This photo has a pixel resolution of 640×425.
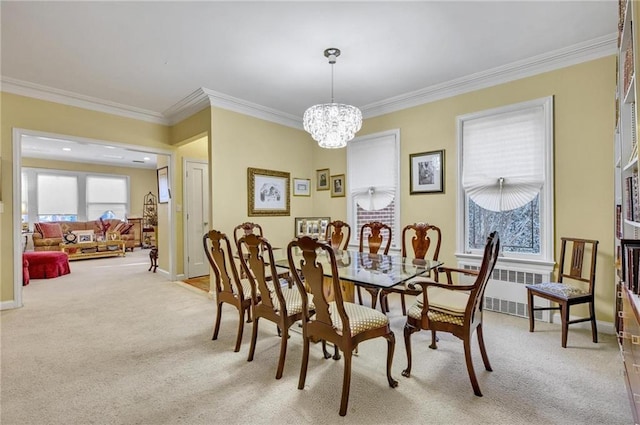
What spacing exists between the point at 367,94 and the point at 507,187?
2.09m

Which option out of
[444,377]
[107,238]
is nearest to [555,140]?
[444,377]

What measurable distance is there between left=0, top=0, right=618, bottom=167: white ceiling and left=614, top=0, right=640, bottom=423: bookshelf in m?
0.79

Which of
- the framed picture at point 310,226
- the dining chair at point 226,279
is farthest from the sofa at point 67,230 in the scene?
the dining chair at point 226,279

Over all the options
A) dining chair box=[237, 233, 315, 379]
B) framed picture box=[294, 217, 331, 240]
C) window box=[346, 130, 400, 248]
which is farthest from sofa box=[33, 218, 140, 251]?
dining chair box=[237, 233, 315, 379]

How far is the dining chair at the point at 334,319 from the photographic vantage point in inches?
67.0

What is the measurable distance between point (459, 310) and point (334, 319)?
0.82m

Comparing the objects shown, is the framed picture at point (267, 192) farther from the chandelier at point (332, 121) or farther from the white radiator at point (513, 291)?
the white radiator at point (513, 291)

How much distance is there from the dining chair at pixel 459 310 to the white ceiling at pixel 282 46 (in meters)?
1.94

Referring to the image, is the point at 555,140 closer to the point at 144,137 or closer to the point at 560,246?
the point at 560,246

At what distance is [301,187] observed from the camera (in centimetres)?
516

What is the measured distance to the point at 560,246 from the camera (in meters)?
3.05

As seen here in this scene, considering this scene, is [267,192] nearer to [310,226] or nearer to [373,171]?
[310,226]

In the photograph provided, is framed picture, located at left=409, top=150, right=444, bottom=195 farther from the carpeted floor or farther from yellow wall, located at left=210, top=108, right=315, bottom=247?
the carpeted floor

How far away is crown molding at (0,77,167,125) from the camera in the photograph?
3.58 m
